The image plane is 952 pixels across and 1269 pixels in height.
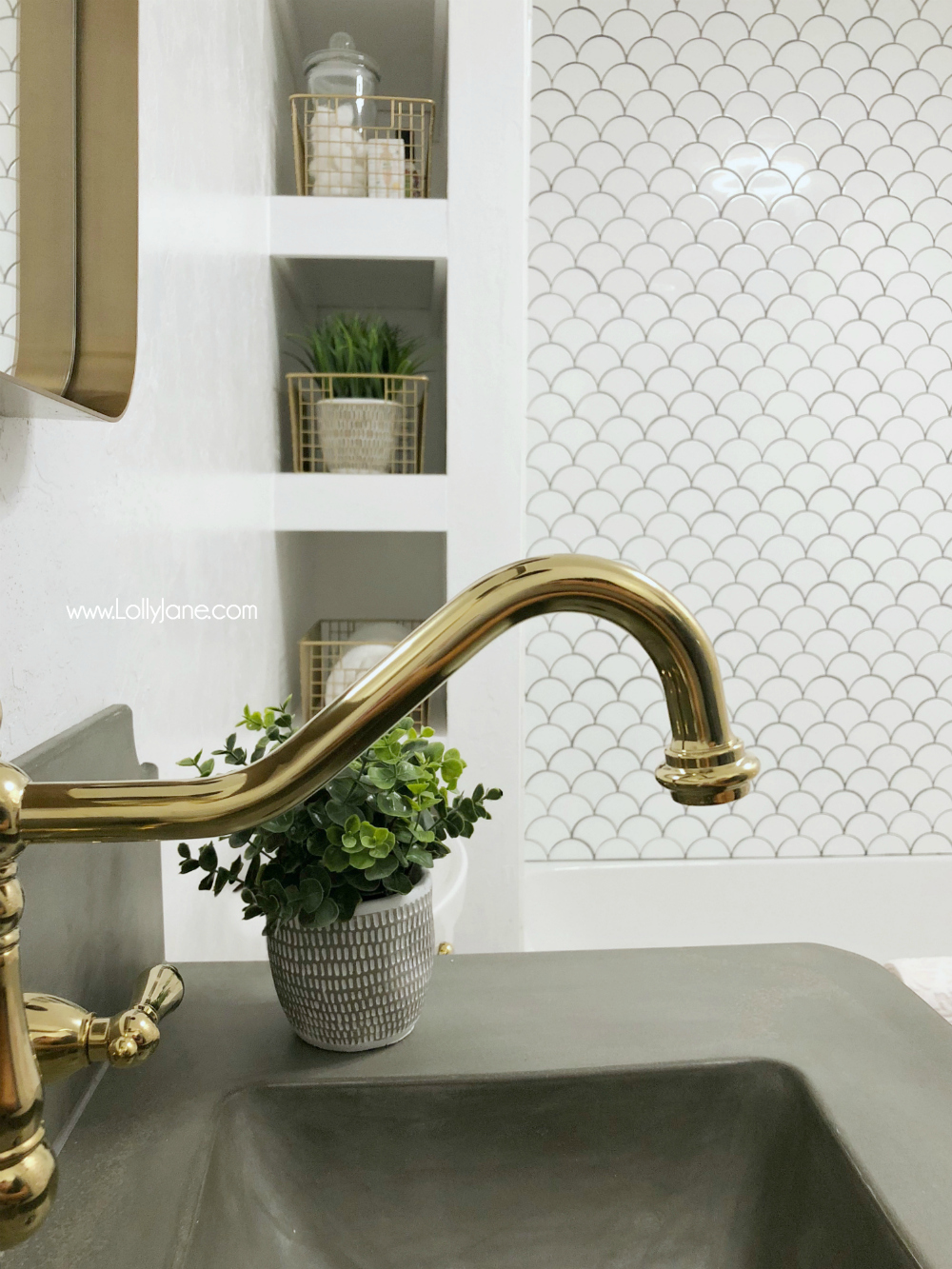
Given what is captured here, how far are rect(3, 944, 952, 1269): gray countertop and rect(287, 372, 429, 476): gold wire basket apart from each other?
84cm

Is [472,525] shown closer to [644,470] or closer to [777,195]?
[644,470]

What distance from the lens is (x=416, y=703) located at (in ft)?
1.06

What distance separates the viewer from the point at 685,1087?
0.56 m

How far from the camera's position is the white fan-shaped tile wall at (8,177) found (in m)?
0.48

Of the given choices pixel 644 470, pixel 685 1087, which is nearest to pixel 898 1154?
pixel 685 1087

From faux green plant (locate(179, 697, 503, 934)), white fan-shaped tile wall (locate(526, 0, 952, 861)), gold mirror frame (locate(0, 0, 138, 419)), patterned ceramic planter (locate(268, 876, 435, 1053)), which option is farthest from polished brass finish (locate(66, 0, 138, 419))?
white fan-shaped tile wall (locate(526, 0, 952, 861))

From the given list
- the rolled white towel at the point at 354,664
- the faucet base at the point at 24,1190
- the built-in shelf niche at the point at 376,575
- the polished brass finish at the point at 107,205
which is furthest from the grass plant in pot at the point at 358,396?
the faucet base at the point at 24,1190

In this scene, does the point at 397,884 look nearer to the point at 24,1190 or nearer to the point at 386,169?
the point at 24,1190

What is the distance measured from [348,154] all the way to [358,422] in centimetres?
38

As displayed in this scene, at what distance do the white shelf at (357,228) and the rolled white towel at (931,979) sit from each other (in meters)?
1.22

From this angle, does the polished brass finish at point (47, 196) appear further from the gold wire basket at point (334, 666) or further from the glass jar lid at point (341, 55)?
the glass jar lid at point (341, 55)

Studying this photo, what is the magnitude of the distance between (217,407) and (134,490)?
313mm

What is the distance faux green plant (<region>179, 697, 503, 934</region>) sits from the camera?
55cm

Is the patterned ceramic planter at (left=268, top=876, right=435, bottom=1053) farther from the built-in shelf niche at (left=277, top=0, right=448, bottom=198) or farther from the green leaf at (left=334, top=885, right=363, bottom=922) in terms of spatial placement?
the built-in shelf niche at (left=277, top=0, right=448, bottom=198)
